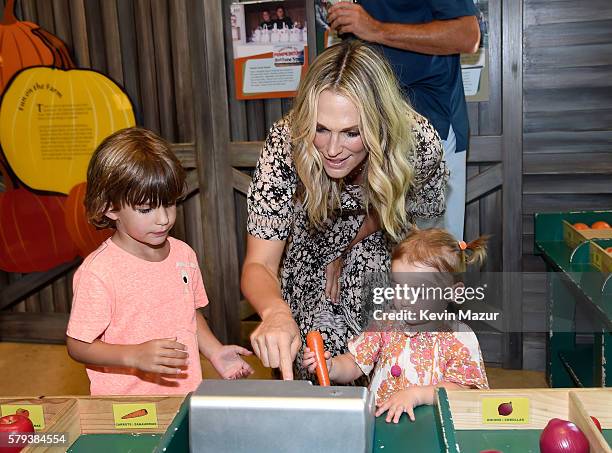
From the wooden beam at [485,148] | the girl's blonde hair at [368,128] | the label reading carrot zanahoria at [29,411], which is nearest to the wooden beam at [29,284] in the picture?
the wooden beam at [485,148]

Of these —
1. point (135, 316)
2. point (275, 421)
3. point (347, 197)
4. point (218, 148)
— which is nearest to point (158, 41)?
point (218, 148)

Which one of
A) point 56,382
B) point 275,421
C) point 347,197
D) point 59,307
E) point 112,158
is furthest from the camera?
point 59,307

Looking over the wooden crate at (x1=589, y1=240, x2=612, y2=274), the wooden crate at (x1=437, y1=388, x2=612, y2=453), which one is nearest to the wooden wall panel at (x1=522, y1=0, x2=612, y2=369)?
the wooden crate at (x1=589, y1=240, x2=612, y2=274)

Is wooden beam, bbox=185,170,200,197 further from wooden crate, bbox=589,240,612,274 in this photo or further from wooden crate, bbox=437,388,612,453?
wooden crate, bbox=437,388,612,453

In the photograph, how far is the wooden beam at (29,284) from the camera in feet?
13.4

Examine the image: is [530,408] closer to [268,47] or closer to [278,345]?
[278,345]

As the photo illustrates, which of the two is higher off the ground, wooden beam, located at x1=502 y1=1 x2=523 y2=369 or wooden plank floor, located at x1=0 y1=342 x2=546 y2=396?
wooden beam, located at x1=502 y1=1 x2=523 y2=369

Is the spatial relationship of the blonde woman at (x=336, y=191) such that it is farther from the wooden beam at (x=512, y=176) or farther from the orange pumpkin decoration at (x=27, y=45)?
the orange pumpkin decoration at (x=27, y=45)

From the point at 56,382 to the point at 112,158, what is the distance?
84.3 inches

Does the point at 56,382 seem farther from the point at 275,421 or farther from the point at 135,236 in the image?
the point at 275,421

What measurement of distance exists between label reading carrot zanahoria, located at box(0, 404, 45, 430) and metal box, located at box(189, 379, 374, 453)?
0.48 meters

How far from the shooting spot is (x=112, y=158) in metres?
1.80

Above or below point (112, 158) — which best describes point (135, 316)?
below

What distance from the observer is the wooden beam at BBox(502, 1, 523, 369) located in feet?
11.0
